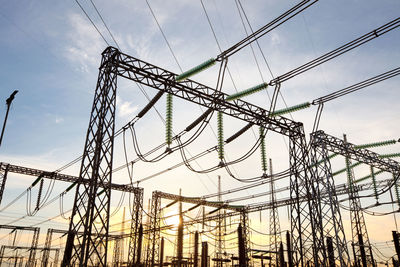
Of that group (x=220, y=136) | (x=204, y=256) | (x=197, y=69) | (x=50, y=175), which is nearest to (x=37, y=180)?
(x=50, y=175)

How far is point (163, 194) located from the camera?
25672 mm

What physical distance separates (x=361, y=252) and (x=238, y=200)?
9.32 m

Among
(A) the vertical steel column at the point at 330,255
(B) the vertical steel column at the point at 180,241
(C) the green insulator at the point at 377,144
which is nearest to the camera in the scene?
(A) the vertical steel column at the point at 330,255

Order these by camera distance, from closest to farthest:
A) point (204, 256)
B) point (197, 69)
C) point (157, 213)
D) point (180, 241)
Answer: point (197, 69), point (204, 256), point (180, 241), point (157, 213)

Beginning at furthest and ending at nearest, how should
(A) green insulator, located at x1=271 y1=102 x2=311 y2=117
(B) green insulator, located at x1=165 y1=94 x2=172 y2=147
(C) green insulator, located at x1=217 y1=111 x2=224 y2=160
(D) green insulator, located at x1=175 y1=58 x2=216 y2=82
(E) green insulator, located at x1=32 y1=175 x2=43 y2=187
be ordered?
(E) green insulator, located at x1=32 y1=175 x2=43 y2=187
(C) green insulator, located at x1=217 y1=111 x2=224 y2=160
(A) green insulator, located at x1=271 y1=102 x2=311 y2=117
(B) green insulator, located at x1=165 y1=94 x2=172 y2=147
(D) green insulator, located at x1=175 y1=58 x2=216 y2=82

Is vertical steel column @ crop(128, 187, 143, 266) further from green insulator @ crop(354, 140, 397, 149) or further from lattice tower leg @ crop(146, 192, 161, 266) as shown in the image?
green insulator @ crop(354, 140, 397, 149)

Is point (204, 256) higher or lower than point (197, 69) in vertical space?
lower

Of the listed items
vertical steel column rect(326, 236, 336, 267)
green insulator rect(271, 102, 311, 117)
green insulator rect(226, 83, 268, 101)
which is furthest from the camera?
vertical steel column rect(326, 236, 336, 267)

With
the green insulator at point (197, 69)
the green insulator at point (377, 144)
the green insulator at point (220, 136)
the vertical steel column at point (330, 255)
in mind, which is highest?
the green insulator at point (377, 144)

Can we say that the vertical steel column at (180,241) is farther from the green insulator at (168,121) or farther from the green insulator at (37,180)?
the green insulator at (168,121)

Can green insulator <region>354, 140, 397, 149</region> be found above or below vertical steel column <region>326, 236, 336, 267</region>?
above

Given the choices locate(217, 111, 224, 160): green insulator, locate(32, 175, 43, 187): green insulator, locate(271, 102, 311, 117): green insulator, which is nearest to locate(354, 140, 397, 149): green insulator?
locate(271, 102, 311, 117): green insulator

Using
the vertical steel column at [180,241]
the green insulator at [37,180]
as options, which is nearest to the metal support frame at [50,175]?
the green insulator at [37,180]

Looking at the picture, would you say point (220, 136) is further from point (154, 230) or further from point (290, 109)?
point (154, 230)
